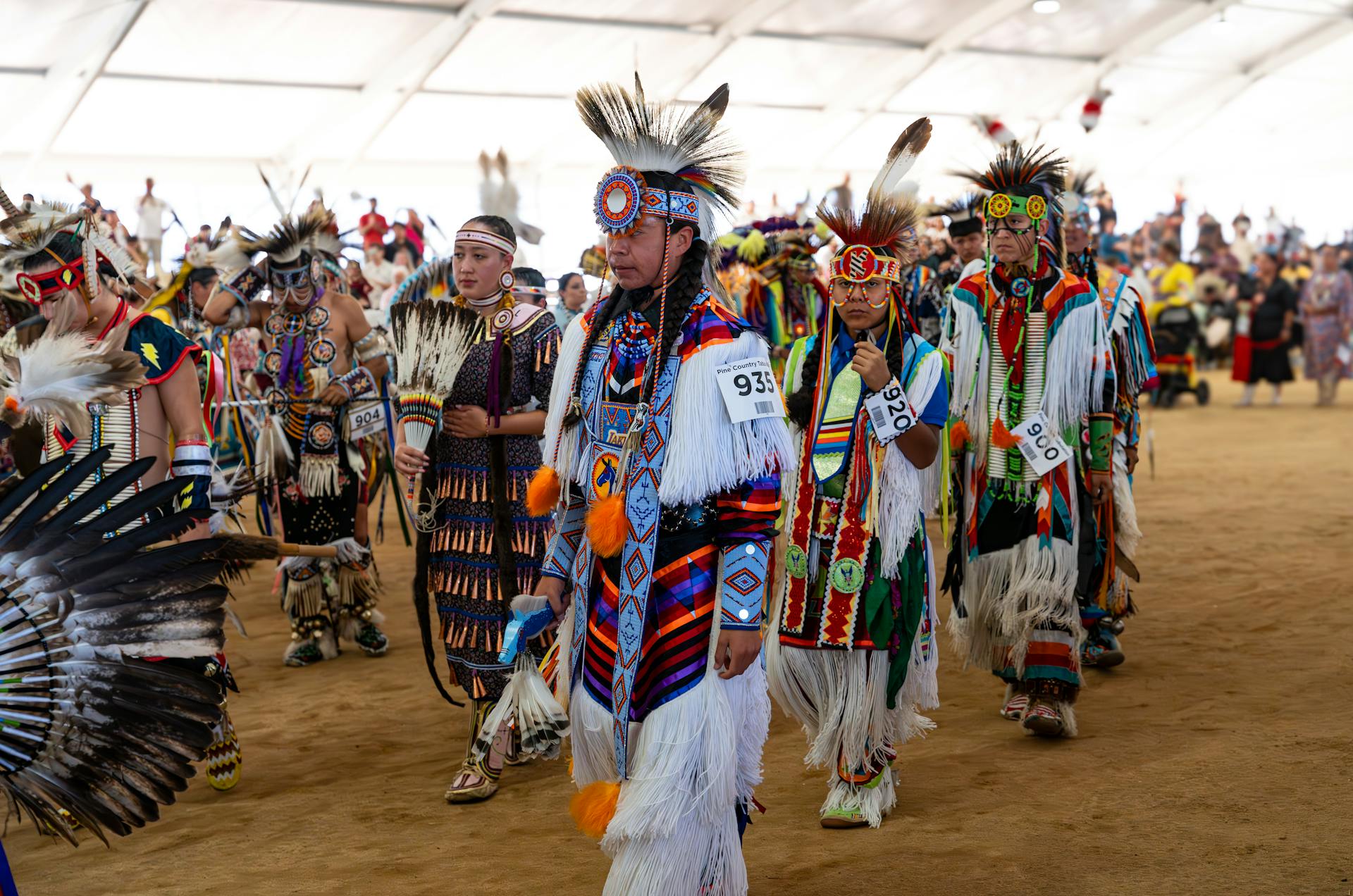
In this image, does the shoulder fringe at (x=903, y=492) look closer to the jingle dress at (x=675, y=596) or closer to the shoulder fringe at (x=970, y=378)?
the shoulder fringe at (x=970, y=378)

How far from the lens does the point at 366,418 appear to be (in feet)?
16.7

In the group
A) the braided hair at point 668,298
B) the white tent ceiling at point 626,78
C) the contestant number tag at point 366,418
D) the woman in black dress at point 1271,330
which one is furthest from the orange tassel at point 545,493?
the woman in black dress at point 1271,330

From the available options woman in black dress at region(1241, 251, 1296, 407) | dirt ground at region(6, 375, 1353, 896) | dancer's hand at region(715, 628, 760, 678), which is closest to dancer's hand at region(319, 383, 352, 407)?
dirt ground at region(6, 375, 1353, 896)

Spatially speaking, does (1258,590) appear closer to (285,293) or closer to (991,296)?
(991,296)

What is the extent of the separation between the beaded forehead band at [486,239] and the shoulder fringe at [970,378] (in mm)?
1507

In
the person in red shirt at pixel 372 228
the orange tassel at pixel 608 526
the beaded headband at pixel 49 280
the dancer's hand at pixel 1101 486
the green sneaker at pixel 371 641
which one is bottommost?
the green sneaker at pixel 371 641

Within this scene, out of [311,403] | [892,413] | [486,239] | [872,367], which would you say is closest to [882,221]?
[872,367]

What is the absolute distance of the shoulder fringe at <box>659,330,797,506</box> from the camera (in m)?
2.49

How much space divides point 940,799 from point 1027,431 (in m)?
1.21

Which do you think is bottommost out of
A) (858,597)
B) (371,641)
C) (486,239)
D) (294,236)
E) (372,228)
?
(371,641)

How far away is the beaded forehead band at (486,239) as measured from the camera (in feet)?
12.8

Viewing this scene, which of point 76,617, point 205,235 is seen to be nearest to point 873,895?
point 76,617

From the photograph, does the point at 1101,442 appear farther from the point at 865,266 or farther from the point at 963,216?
the point at 963,216

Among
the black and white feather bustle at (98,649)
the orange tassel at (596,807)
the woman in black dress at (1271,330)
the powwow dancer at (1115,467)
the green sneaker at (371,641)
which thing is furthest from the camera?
the woman in black dress at (1271,330)
